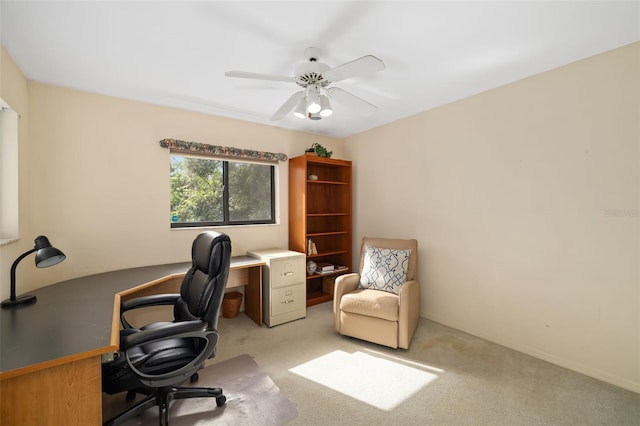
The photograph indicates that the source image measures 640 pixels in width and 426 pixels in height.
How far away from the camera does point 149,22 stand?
1598 mm

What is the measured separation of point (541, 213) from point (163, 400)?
306 cm

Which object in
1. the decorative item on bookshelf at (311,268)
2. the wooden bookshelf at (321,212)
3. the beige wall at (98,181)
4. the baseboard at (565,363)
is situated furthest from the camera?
the decorative item on bookshelf at (311,268)

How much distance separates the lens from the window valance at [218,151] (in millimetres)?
2760

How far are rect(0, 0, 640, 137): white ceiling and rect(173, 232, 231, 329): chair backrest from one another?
51.5 inches

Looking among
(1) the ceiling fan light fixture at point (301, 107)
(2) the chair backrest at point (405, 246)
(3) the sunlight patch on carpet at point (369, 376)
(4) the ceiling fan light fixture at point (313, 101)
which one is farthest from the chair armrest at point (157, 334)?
(2) the chair backrest at point (405, 246)

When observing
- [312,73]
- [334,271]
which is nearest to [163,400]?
[312,73]

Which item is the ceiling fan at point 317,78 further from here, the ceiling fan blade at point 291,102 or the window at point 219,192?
the window at point 219,192

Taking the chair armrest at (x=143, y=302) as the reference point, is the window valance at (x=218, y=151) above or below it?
above

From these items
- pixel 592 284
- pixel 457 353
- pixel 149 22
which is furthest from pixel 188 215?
pixel 592 284

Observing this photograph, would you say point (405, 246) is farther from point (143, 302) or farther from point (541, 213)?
point (143, 302)

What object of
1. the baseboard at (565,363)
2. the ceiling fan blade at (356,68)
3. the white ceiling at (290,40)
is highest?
the white ceiling at (290,40)

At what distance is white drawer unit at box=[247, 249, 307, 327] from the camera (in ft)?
9.45

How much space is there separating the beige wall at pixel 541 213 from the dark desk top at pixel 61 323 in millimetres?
2900

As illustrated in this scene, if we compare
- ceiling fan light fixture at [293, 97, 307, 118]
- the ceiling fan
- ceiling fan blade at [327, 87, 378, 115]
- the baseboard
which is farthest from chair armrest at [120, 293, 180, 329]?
the baseboard
